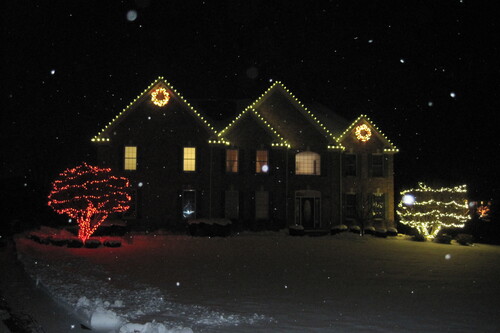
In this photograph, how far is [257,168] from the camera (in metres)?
30.3

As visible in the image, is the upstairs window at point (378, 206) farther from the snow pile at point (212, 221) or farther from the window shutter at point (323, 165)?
the snow pile at point (212, 221)

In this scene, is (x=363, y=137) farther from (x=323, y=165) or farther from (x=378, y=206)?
(x=378, y=206)

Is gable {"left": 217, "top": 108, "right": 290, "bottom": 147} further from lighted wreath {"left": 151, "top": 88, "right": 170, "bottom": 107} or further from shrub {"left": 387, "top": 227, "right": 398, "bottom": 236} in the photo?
shrub {"left": 387, "top": 227, "right": 398, "bottom": 236}

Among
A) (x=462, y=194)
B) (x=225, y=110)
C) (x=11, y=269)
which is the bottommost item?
(x=11, y=269)

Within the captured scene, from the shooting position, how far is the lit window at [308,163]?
102ft

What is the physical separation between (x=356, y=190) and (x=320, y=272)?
1820cm

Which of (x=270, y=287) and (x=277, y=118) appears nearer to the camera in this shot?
(x=270, y=287)

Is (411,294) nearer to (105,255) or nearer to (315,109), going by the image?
(105,255)

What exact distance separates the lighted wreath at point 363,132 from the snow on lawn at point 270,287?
12.1 meters

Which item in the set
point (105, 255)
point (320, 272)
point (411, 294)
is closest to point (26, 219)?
point (105, 255)

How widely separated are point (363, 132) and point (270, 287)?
72.0 ft

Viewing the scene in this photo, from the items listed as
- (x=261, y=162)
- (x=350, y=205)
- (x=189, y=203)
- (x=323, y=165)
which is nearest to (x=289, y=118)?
(x=261, y=162)

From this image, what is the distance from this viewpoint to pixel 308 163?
31.3 m

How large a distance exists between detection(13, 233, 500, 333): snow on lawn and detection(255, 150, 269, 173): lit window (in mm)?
9495
